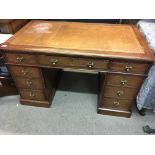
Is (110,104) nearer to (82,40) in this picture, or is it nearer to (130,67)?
(130,67)

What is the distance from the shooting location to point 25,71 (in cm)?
130

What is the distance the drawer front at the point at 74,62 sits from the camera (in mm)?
1126

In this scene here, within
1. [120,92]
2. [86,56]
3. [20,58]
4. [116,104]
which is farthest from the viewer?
[116,104]

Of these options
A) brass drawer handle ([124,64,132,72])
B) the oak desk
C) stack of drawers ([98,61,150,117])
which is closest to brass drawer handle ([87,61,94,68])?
the oak desk

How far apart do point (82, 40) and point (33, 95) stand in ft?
2.41

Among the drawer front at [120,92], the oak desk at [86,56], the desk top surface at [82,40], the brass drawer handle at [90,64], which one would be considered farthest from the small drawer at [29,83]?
the drawer front at [120,92]

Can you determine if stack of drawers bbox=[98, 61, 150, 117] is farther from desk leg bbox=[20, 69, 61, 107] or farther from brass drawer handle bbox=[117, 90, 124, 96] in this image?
desk leg bbox=[20, 69, 61, 107]

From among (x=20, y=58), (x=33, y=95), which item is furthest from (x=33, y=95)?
(x=20, y=58)

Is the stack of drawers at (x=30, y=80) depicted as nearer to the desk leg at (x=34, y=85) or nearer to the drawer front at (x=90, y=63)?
the desk leg at (x=34, y=85)

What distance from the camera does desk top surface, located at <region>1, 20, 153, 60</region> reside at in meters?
1.09

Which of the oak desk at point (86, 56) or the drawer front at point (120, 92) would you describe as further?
the drawer front at point (120, 92)

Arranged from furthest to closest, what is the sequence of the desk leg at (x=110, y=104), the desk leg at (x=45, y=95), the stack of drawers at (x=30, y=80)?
the desk leg at (x=45, y=95) → the desk leg at (x=110, y=104) → the stack of drawers at (x=30, y=80)

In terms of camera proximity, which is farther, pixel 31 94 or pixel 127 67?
pixel 31 94
